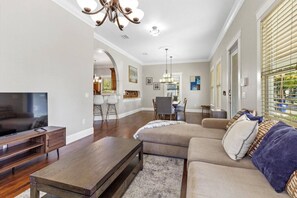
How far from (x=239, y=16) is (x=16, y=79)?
4.16 metres

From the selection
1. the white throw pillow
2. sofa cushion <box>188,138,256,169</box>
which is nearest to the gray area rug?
sofa cushion <box>188,138,256,169</box>

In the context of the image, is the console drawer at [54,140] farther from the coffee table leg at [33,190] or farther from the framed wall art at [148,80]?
the framed wall art at [148,80]

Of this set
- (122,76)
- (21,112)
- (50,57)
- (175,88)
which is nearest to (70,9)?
(50,57)

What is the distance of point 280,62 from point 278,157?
128 centimetres

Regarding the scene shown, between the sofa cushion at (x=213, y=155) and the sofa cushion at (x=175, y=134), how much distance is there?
448mm

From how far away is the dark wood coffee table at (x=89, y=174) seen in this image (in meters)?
1.13

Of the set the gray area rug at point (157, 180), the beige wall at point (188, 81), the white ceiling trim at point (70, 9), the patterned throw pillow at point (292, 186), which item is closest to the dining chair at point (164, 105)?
the gray area rug at point (157, 180)

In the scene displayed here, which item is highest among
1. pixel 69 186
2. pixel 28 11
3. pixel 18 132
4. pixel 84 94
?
pixel 28 11

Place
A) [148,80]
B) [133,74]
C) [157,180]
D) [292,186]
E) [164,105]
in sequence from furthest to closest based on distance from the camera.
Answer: [148,80]
[133,74]
[164,105]
[157,180]
[292,186]

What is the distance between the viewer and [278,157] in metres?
1.06

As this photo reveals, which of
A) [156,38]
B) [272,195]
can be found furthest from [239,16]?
[272,195]

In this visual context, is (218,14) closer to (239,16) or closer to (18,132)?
(239,16)

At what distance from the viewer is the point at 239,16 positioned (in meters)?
3.06

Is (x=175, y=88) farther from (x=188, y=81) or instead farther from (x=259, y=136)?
(x=259, y=136)
